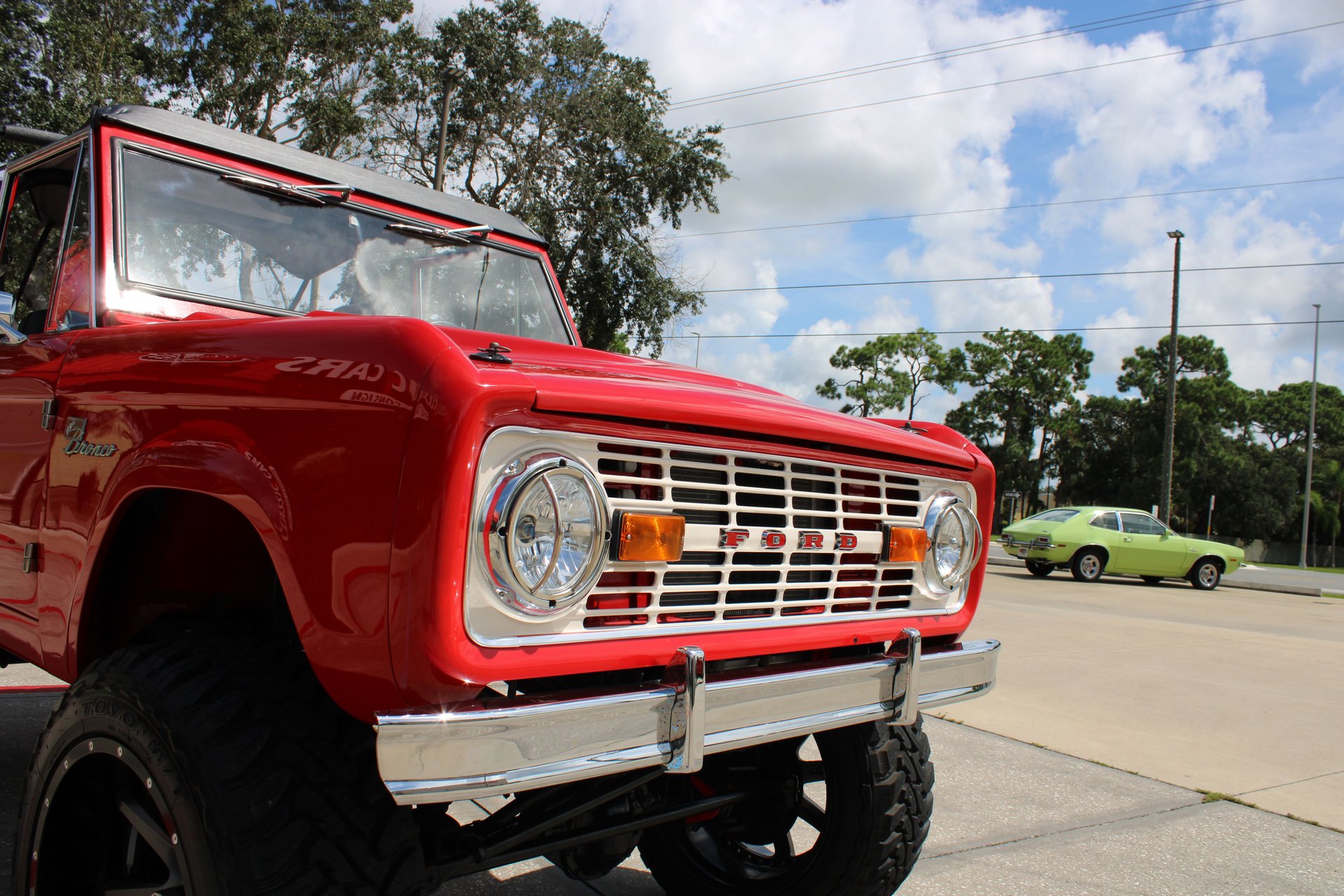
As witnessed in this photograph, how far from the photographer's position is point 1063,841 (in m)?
3.70

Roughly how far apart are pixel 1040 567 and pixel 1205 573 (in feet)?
9.86

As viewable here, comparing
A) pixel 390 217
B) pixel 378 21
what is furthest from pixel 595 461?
pixel 378 21

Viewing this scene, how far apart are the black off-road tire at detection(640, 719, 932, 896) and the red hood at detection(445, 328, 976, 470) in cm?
78

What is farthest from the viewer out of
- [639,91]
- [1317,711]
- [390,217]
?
[639,91]

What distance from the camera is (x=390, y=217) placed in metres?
3.26

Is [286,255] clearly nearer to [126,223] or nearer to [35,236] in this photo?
[126,223]

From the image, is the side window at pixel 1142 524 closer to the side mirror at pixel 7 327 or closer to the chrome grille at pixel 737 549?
the chrome grille at pixel 737 549

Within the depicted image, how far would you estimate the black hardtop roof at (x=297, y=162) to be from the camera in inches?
115

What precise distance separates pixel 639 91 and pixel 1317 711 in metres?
22.3

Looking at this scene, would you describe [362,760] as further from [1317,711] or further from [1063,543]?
[1063,543]

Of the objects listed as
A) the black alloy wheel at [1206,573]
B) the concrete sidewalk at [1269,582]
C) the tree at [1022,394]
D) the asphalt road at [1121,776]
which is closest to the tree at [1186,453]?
the tree at [1022,394]

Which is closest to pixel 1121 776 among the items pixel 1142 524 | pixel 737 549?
pixel 737 549

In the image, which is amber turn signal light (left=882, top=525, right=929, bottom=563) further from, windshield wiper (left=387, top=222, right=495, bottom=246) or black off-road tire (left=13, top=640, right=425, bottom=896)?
windshield wiper (left=387, top=222, right=495, bottom=246)

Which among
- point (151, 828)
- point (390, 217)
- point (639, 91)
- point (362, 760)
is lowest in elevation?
point (151, 828)
